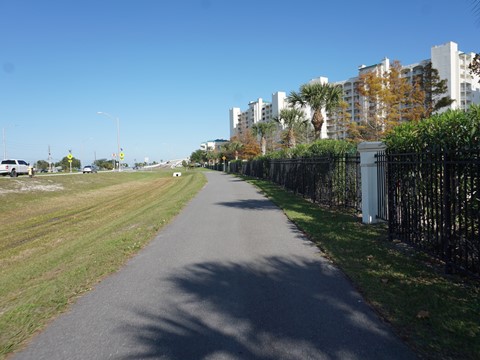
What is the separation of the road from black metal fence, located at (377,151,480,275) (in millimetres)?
1696

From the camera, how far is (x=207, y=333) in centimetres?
374

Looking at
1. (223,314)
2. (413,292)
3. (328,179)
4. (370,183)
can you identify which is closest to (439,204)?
(413,292)

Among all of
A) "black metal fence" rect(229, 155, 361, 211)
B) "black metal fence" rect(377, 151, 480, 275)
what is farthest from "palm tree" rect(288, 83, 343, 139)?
"black metal fence" rect(377, 151, 480, 275)

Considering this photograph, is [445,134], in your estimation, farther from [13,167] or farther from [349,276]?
[13,167]

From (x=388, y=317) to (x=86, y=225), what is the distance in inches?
567

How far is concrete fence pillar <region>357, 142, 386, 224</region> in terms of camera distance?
29.9 ft

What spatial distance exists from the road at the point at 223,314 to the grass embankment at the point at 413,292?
20cm

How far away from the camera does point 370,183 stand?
922cm

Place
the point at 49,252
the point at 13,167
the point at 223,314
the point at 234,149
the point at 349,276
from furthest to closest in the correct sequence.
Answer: the point at 234,149 → the point at 13,167 → the point at 49,252 → the point at 349,276 → the point at 223,314

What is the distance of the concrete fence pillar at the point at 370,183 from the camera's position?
911 centimetres

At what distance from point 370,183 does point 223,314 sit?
6.32m

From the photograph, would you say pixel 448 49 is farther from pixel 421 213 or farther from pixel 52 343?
pixel 52 343

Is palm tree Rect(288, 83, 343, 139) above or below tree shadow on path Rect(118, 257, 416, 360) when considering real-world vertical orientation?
above

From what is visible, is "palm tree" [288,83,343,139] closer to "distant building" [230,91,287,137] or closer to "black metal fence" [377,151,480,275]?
"black metal fence" [377,151,480,275]
